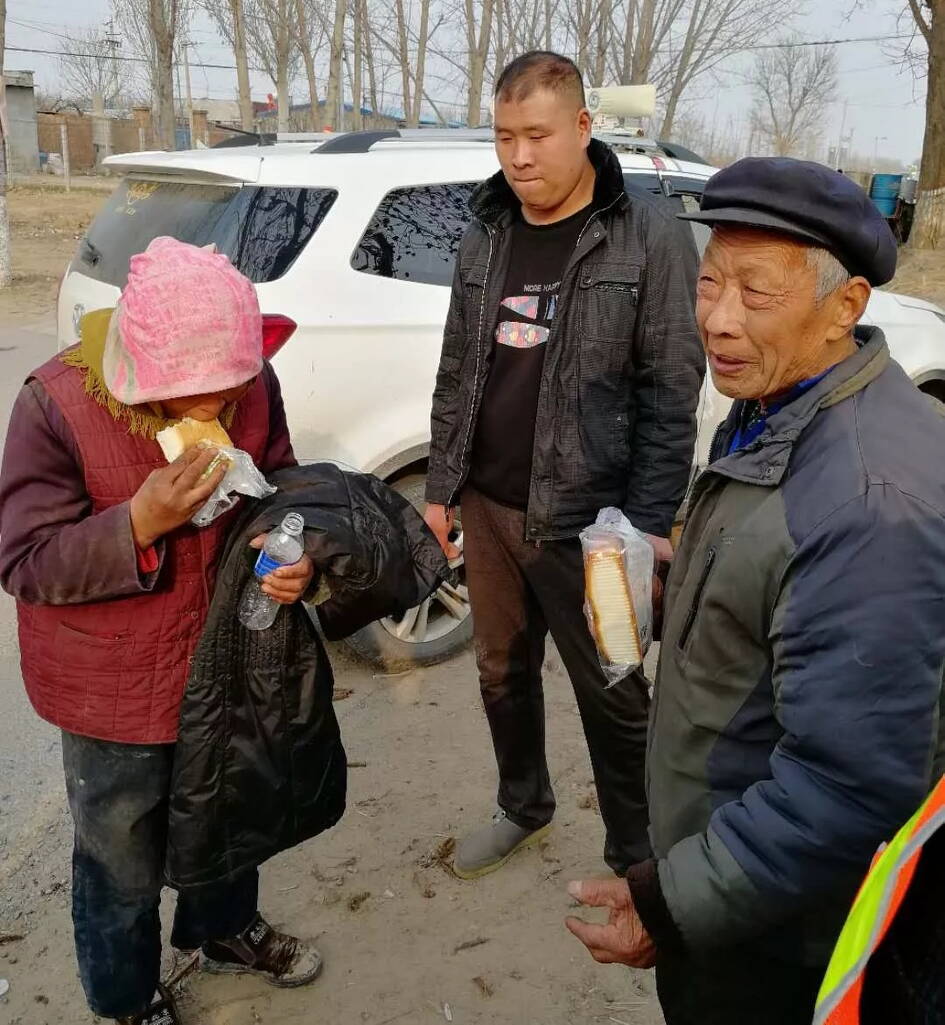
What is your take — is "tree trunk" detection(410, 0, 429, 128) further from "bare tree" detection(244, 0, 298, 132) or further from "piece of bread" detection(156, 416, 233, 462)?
"piece of bread" detection(156, 416, 233, 462)

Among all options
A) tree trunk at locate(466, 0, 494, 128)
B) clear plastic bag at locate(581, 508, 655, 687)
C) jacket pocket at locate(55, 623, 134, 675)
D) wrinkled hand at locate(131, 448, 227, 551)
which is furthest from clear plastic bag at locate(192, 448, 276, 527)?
tree trunk at locate(466, 0, 494, 128)

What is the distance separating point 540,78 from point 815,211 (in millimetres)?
1426

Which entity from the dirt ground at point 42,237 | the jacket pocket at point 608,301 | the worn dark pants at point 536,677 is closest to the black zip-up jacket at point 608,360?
the jacket pocket at point 608,301

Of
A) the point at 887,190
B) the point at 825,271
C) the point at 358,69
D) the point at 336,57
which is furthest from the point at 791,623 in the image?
the point at 358,69

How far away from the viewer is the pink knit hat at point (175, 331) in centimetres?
165

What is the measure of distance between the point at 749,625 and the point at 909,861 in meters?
0.48

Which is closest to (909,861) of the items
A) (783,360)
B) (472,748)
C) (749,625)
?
(749,625)

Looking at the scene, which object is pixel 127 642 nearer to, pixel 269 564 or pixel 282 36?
pixel 269 564

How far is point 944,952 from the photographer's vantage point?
892 mm

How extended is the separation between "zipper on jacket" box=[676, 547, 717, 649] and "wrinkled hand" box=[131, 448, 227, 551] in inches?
34.7

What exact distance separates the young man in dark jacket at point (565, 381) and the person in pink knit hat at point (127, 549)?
69 centimetres

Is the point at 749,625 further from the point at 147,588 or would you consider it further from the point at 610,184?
the point at 610,184

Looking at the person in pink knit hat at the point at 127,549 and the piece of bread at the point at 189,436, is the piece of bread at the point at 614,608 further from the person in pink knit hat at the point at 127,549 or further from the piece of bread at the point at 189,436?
the piece of bread at the point at 189,436

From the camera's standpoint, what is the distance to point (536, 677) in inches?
114
